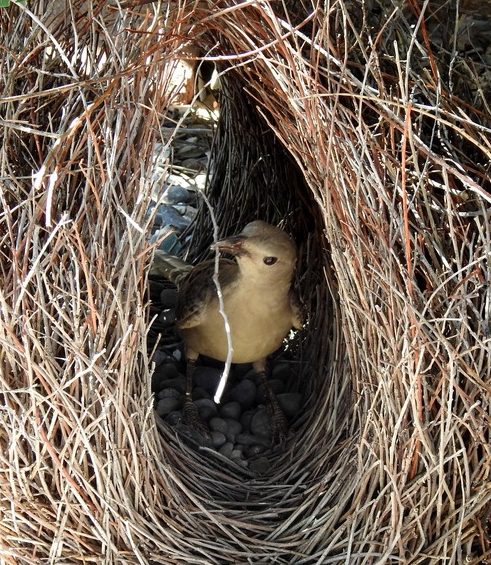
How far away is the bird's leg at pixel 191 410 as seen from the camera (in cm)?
180

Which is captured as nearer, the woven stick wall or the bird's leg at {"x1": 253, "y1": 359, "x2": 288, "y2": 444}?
the woven stick wall

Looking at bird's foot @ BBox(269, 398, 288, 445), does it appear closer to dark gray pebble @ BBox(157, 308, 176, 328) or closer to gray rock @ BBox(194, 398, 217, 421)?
gray rock @ BBox(194, 398, 217, 421)

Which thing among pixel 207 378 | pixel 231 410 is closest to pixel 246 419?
pixel 231 410

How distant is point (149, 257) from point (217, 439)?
20.5 inches

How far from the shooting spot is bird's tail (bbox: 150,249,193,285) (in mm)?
2082

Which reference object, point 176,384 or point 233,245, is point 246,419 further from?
point 233,245

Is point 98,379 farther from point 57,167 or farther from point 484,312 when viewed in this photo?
point 484,312

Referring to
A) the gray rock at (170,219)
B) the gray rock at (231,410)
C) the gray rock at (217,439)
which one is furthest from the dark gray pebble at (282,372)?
the gray rock at (170,219)

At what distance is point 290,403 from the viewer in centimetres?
187

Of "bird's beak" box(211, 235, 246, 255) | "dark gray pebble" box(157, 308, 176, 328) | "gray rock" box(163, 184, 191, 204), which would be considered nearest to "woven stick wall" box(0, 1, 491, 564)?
"bird's beak" box(211, 235, 246, 255)

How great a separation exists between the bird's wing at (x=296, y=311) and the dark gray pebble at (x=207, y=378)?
23 centimetres

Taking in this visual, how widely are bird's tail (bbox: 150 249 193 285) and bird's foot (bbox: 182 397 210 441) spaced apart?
32 cm

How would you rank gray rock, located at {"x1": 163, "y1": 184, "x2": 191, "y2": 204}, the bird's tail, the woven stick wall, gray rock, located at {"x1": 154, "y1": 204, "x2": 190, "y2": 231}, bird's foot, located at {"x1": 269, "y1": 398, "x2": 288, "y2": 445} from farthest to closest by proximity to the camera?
gray rock, located at {"x1": 163, "y1": 184, "x2": 191, "y2": 204} < gray rock, located at {"x1": 154, "y1": 204, "x2": 190, "y2": 231} < the bird's tail < bird's foot, located at {"x1": 269, "y1": 398, "x2": 288, "y2": 445} < the woven stick wall

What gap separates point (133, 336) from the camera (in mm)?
1294
